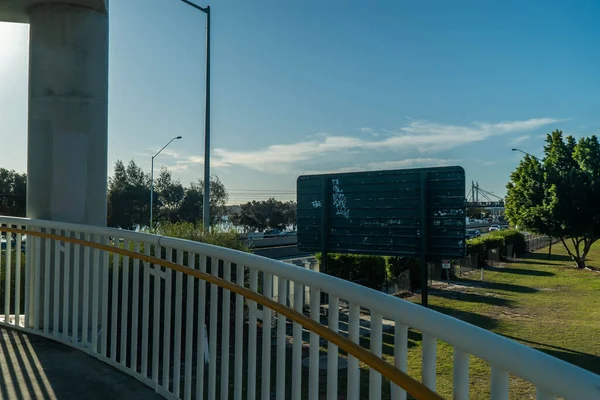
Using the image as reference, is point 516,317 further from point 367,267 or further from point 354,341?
point 354,341

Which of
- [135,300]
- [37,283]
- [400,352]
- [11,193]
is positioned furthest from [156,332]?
[11,193]

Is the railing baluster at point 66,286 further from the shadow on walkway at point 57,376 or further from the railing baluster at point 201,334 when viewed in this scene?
the railing baluster at point 201,334

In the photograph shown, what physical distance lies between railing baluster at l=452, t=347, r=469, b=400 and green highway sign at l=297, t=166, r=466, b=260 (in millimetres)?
7584

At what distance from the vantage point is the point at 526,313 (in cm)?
1169

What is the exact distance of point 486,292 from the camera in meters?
15.2

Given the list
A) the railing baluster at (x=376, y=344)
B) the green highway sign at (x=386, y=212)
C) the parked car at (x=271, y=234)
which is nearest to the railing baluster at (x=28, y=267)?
the railing baluster at (x=376, y=344)

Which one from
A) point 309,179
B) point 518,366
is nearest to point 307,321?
point 518,366

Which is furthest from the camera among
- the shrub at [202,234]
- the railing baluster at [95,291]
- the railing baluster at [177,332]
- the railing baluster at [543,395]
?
the shrub at [202,234]

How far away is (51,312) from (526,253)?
3240 centimetres

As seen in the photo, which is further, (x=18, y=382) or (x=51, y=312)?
(x=51, y=312)

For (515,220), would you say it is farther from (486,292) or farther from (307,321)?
(307,321)

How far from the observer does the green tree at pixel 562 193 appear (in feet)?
74.5

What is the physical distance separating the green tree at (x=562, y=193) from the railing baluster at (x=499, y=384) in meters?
24.1

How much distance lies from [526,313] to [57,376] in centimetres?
1059
